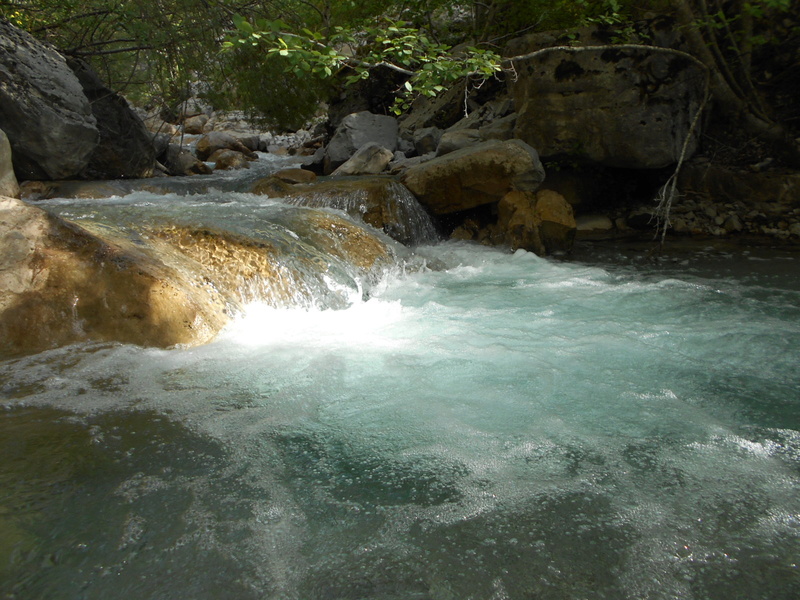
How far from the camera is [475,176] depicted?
23.5 ft

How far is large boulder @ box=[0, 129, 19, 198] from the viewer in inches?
162

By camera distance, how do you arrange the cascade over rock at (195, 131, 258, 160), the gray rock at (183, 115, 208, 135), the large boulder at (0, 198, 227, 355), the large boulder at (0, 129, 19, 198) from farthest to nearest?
the gray rock at (183, 115, 208, 135) < the cascade over rock at (195, 131, 258, 160) < the large boulder at (0, 129, 19, 198) < the large boulder at (0, 198, 227, 355)

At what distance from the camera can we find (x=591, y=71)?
754 cm

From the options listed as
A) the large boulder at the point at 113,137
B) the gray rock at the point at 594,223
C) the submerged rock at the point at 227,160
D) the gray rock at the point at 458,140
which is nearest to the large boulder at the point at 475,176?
the gray rock at the point at 458,140

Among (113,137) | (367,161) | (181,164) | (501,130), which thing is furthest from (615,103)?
(181,164)

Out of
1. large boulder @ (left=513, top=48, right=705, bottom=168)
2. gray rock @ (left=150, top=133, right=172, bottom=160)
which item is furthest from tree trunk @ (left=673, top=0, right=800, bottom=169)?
gray rock @ (left=150, top=133, right=172, bottom=160)

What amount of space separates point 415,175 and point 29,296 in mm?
5024

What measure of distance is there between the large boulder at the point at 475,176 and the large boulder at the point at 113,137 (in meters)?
4.70

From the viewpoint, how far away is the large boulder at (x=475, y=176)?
7.10 m

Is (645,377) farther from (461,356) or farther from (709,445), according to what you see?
(461,356)

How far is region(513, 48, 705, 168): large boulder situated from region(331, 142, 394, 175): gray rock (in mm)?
2855

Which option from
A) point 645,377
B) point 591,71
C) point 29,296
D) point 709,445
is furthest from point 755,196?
point 29,296

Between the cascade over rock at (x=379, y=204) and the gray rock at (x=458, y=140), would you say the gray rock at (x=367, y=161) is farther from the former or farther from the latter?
the cascade over rock at (x=379, y=204)

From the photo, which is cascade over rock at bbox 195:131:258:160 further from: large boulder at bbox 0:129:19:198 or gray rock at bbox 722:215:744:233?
gray rock at bbox 722:215:744:233
